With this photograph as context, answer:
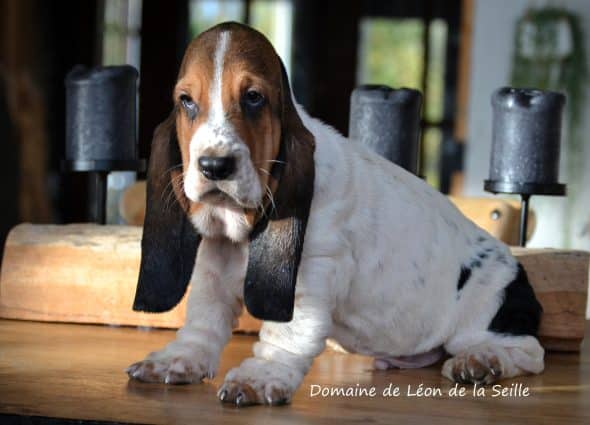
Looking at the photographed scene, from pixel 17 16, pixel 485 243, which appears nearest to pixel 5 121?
pixel 17 16

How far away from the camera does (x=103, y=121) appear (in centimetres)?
185

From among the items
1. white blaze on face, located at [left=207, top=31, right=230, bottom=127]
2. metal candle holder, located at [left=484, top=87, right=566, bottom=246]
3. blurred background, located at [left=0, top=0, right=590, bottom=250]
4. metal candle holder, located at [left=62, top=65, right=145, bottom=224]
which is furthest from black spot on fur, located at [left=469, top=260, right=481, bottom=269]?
blurred background, located at [left=0, top=0, right=590, bottom=250]

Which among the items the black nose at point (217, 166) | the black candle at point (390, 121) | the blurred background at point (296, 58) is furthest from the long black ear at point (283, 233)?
the blurred background at point (296, 58)

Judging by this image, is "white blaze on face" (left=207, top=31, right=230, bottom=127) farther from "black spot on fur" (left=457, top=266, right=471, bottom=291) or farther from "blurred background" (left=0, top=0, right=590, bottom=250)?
"blurred background" (left=0, top=0, right=590, bottom=250)

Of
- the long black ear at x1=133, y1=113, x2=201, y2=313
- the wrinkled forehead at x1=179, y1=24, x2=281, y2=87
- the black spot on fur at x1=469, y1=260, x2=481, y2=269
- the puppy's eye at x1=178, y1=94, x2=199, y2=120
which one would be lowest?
the black spot on fur at x1=469, y1=260, x2=481, y2=269

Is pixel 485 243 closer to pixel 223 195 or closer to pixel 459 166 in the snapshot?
pixel 223 195

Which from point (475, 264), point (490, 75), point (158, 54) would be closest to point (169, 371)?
point (475, 264)

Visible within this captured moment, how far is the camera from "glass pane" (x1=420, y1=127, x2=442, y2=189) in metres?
5.11

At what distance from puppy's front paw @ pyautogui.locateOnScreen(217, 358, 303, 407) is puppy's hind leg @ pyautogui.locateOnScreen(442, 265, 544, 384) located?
0.92 feet

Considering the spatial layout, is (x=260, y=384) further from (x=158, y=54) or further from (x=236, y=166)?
(x=158, y=54)

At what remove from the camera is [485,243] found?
158cm

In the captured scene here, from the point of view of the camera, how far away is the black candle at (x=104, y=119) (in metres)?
1.84

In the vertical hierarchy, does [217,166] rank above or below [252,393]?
above

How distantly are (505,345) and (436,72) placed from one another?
3.77 metres
